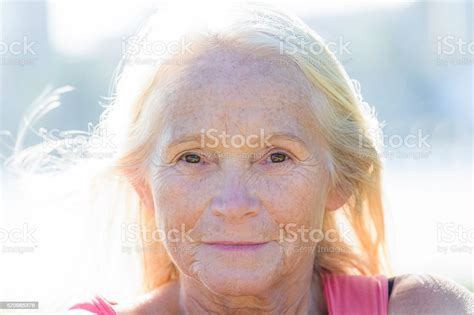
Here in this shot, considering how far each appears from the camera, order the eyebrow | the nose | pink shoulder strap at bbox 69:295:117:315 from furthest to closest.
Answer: pink shoulder strap at bbox 69:295:117:315
the eyebrow
the nose

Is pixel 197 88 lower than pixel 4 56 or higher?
lower

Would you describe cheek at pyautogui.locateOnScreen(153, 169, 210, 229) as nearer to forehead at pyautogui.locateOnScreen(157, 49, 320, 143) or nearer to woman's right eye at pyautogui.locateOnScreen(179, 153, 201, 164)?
woman's right eye at pyautogui.locateOnScreen(179, 153, 201, 164)

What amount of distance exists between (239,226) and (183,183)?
0.86 feet

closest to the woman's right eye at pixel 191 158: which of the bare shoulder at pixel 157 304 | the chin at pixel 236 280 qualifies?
the chin at pixel 236 280

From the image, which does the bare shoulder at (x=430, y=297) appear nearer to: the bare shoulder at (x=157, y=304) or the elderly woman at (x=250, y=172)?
the elderly woman at (x=250, y=172)

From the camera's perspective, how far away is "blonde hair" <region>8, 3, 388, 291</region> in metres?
2.76

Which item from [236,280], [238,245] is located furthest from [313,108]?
[236,280]

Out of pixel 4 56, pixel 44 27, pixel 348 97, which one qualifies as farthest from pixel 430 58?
pixel 348 97

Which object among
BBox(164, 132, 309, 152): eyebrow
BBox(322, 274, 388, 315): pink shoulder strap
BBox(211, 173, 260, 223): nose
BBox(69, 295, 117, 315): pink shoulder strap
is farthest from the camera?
BBox(322, 274, 388, 315): pink shoulder strap

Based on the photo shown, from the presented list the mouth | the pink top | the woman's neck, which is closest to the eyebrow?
the mouth

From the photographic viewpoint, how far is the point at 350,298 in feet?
9.55

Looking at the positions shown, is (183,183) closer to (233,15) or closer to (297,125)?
(297,125)

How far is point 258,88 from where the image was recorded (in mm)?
2590

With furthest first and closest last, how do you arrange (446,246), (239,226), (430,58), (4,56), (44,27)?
(430,58), (44,27), (4,56), (446,246), (239,226)
